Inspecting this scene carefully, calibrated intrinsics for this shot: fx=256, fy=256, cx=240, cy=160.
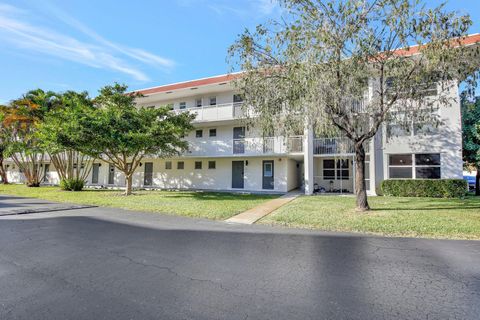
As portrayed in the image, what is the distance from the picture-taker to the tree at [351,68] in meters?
8.33

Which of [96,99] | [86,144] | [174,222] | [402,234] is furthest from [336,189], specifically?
[96,99]

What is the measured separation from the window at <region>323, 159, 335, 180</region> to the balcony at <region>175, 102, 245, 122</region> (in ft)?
26.5

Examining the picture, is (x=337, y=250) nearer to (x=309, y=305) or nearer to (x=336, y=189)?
(x=309, y=305)

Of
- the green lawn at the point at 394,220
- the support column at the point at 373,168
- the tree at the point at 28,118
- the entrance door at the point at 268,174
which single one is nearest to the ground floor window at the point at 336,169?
the support column at the point at 373,168

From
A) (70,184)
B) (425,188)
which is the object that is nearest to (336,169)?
(425,188)

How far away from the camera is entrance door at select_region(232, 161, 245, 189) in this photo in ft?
69.3

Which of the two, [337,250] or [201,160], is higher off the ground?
[201,160]

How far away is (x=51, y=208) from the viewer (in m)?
11.7

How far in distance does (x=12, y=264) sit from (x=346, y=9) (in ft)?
37.6

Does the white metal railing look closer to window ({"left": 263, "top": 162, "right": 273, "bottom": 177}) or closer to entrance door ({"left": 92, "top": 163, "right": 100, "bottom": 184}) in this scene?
window ({"left": 263, "top": 162, "right": 273, "bottom": 177})

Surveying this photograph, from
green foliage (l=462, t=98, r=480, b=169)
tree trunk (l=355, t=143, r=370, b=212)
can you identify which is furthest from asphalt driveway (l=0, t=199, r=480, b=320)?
green foliage (l=462, t=98, r=480, b=169)

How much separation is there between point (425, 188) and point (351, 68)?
10.8 meters

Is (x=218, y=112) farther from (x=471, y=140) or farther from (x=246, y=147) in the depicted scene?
(x=471, y=140)

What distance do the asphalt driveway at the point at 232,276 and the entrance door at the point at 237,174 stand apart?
13540 mm
